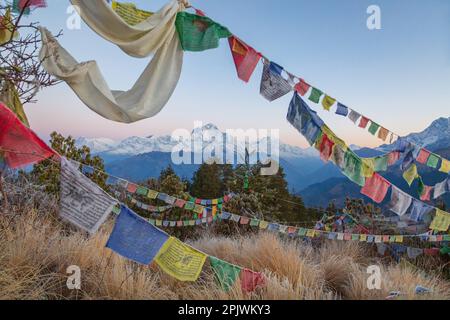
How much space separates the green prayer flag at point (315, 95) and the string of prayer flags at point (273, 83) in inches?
16.4

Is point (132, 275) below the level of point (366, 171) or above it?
below

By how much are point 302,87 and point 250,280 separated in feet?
10.6

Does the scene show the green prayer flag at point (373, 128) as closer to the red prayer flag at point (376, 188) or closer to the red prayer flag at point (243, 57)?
the red prayer flag at point (376, 188)

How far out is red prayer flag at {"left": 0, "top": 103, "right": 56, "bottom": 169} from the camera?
151 inches

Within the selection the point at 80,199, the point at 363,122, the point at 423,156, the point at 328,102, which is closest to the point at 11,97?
the point at 80,199

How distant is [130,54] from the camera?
17.7 feet

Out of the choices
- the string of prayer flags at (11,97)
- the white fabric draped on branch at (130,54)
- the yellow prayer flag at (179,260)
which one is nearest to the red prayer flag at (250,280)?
the yellow prayer flag at (179,260)

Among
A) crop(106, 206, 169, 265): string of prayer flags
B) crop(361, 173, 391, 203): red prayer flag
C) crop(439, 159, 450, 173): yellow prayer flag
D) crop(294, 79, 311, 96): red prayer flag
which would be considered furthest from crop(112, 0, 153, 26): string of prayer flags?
crop(439, 159, 450, 173): yellow prayer flag

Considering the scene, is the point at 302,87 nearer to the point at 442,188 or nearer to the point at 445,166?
the point at 445,166

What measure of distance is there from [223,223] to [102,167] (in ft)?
15.7

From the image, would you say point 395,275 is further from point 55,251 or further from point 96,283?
point 55,251
